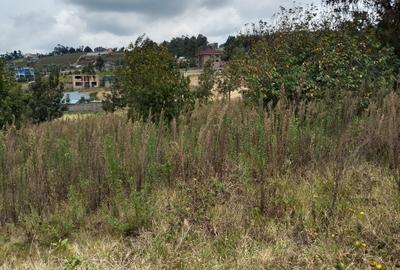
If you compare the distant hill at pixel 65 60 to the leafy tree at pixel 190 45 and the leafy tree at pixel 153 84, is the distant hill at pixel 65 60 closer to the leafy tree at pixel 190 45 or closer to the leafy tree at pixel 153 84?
the leafy tree at pixel 190 45

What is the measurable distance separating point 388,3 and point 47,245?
42.6 ft


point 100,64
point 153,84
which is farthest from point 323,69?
point 100,64

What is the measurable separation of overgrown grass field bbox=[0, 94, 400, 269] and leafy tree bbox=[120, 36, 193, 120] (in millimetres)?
3834

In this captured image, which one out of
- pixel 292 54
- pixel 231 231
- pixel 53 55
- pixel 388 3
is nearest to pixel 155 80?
pixel 292 54

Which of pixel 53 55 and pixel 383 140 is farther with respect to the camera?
pixel 53 55

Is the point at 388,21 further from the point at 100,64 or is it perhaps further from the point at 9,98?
the point at 100,64

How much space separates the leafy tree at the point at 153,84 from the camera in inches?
359

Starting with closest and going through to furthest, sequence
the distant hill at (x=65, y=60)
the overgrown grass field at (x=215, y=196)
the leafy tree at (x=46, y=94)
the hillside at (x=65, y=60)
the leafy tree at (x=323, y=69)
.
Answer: the overgrown grass field at (x=215, y=196), the leafy tree at (x=323, y=69), the leafy tree at (x=46, y=94), the distant hill at (x=65, y=60), the hillside at (x=65, y=60)

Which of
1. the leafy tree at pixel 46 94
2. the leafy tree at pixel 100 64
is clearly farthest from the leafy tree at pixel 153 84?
the leafy tree at pixel 100 64

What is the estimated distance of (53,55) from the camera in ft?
480

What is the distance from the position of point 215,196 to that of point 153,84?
5.31 metres

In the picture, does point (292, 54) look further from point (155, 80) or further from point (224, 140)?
point (224, 140)

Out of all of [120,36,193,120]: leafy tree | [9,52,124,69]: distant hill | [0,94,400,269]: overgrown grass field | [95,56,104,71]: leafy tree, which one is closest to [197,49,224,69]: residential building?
[120,36,193,120]: leafy tree

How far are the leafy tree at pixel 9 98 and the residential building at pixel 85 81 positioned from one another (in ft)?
273
